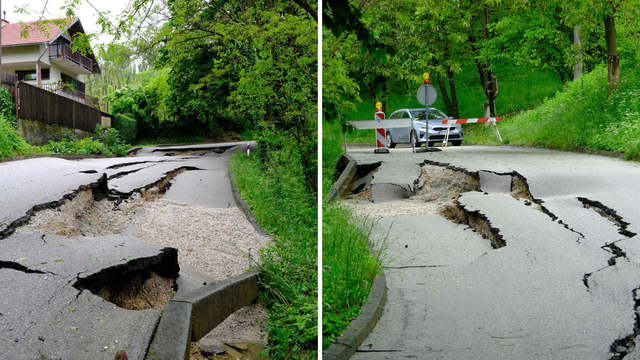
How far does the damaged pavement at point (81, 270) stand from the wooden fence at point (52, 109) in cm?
14

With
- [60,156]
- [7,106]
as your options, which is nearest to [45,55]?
[7,106]

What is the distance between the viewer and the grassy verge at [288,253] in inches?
75.2

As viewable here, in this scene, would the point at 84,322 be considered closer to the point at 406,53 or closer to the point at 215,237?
the point at 215,237

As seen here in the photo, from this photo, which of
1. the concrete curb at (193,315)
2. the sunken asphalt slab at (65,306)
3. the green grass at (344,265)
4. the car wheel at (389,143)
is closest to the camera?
the sunken asphalt slab at (65,306)

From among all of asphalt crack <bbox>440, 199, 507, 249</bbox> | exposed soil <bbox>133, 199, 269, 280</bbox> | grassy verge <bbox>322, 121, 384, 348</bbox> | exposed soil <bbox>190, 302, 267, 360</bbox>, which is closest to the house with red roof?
exposed soil <bbox>133, 199, 269, 280</bbox>

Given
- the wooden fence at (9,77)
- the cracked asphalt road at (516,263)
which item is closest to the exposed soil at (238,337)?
the cracked asphalt road at (516,263)

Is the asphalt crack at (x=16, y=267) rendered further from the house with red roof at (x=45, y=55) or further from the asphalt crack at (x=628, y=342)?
the asphalt crack at (x=628, y=342)

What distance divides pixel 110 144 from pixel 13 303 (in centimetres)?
70

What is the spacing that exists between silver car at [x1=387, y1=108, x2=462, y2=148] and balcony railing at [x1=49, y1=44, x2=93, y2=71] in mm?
1245

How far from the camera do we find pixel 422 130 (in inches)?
93.3

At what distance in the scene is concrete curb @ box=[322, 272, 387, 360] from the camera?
2.16 meters

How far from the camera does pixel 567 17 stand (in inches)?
85.0

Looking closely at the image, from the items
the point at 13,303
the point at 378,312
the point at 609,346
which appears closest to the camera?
the point at 13,303

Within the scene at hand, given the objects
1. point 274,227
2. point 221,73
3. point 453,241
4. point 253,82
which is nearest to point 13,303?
point 274,227
